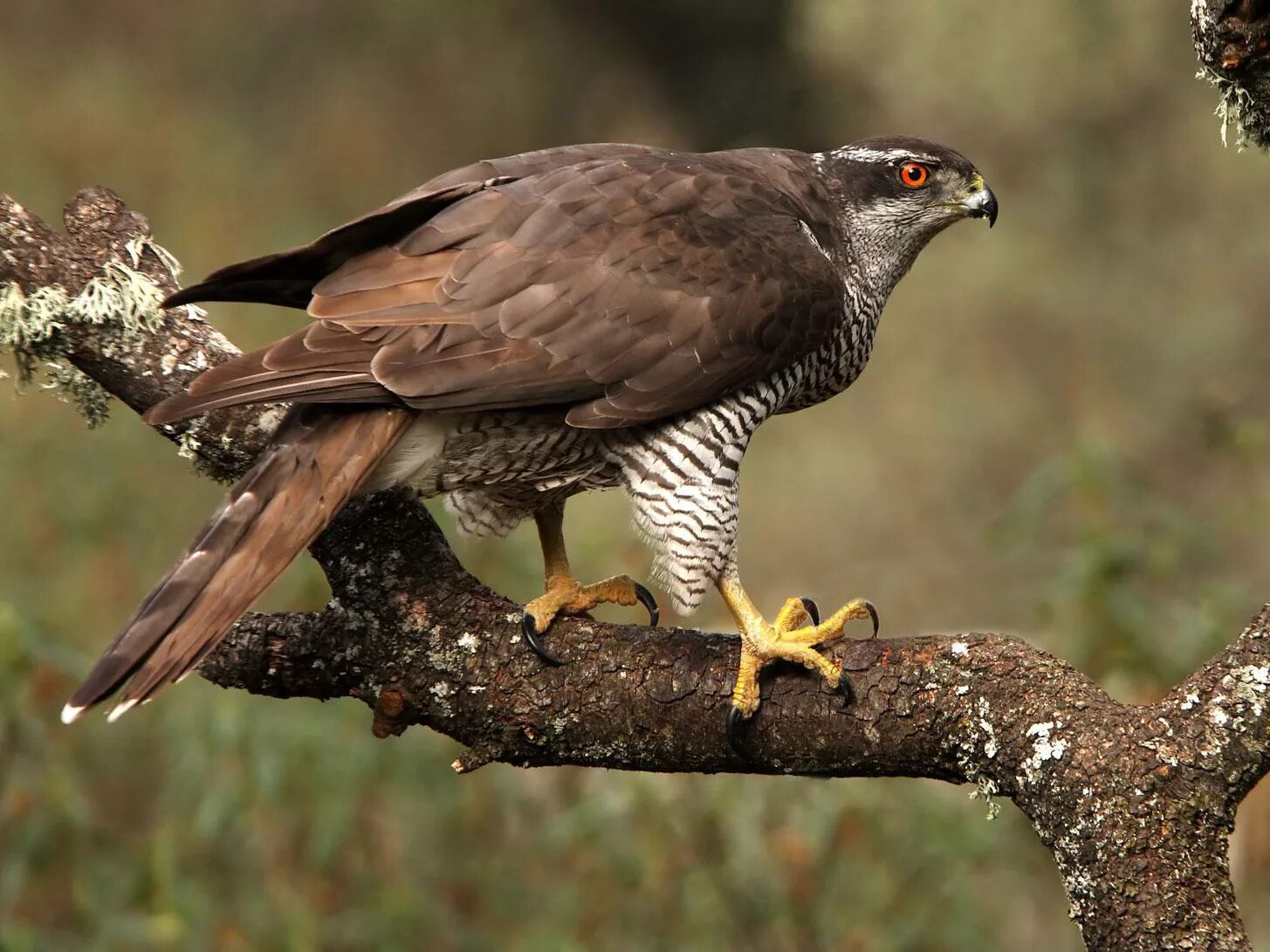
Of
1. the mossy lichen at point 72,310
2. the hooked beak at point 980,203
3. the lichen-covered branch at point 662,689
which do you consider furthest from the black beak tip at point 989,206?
the mossy lichen at point 72,310

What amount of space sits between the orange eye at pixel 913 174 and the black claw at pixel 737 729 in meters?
1.75

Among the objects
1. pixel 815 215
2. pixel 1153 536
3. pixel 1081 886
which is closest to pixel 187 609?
pixel 1081 886

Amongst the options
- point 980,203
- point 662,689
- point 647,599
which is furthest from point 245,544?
point 980,203

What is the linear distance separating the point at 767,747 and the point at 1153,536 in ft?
8.21

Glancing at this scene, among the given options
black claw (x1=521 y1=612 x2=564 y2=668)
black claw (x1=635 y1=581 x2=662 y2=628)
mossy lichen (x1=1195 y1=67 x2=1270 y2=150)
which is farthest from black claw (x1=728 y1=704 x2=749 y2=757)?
mossy lichen (x1=1195 y1=67 x2=1270 y2=150)

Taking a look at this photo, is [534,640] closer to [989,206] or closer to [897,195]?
[897,195]

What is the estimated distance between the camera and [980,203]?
13.0ft

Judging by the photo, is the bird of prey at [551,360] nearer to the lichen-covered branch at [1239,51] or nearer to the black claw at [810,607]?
the black claw at [810,607]

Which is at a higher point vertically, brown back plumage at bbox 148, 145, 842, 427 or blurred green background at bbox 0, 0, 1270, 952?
brown back plumage at bbox 148, 145, 842, 427

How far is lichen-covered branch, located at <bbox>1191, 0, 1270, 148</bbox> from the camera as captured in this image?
7.25ft

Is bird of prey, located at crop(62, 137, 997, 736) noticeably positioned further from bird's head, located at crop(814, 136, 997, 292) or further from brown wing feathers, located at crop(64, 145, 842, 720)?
bird's head, located at crop(814, 136, 997, 292)

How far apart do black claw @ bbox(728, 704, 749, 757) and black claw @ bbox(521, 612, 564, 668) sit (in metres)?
0.37

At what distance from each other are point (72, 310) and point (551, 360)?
3.22ft

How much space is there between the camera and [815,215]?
3.74 metres
